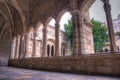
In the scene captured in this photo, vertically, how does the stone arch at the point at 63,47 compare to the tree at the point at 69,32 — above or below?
below

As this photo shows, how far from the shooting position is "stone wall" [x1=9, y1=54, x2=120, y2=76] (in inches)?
164

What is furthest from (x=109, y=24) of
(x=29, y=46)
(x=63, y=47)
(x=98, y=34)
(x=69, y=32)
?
(x=63, y=47)

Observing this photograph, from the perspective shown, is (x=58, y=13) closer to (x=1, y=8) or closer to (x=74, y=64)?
(x=74, y=64)

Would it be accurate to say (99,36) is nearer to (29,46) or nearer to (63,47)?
(63,47)

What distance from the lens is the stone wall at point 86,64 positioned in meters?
4.16

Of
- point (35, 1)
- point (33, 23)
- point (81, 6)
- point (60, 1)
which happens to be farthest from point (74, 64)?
point (35, 1)

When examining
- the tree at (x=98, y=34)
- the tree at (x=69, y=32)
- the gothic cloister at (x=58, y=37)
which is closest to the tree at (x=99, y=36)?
the tree at (x=98, y=34)

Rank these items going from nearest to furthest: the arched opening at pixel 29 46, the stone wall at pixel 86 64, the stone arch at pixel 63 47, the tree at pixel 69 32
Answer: the stone wall at pixel 86 64
the arched opening at pixel 29 46
the stone arch at pixel 63 47
the tree at pixel 69 32

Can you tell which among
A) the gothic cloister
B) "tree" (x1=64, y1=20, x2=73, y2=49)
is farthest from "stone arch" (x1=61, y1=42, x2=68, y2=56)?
the gothic cloister

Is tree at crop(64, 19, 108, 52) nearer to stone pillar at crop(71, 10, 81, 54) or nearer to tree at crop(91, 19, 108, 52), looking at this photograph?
tree at crop(91, 19, 108, 52)

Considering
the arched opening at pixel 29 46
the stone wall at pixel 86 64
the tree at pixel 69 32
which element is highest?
the tree at pixel 69 32

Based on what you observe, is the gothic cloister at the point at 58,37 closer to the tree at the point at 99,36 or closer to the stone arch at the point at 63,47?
the stone arch at the point at 63,47

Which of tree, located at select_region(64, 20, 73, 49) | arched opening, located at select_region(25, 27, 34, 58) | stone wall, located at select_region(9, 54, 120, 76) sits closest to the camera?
stone wall, located at select_region(9, 54, 120, 76)

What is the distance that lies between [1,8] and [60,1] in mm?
7053
